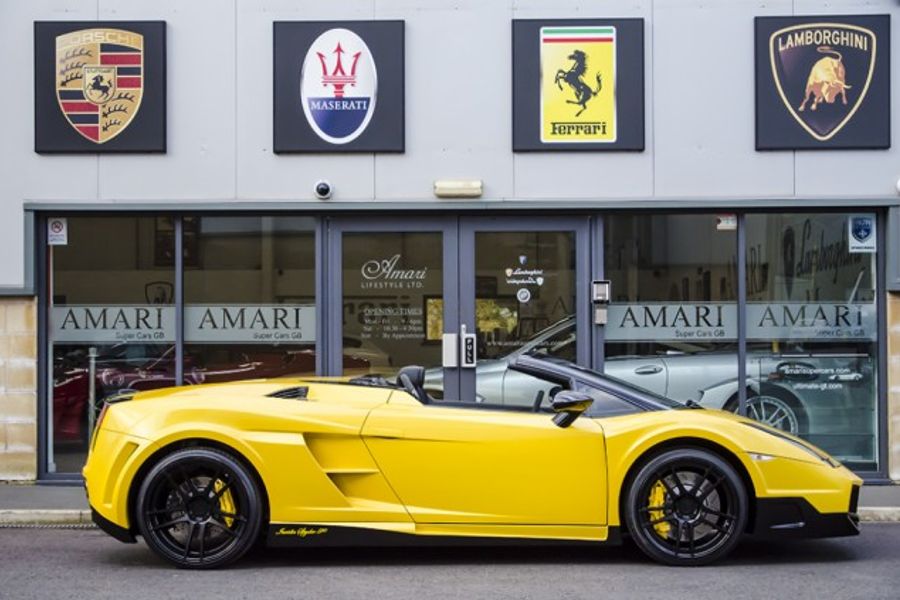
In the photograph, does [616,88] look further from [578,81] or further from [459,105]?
[459,105]

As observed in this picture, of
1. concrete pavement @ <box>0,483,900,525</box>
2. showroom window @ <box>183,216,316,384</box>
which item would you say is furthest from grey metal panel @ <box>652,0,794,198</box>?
showroom window @ <box>183,216,316,384</box>

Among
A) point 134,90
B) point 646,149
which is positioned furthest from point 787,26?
point 134,90

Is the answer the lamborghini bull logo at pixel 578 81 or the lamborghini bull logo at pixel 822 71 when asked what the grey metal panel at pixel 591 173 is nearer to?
the lamborghini bull logo at pixel 578 81

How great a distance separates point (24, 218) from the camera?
405 inches

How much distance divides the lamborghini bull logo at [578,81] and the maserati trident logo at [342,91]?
1.68 metres

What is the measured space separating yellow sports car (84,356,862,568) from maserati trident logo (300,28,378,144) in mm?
4251

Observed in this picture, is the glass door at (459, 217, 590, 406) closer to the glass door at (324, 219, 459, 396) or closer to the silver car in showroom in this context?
the silver car in showroom

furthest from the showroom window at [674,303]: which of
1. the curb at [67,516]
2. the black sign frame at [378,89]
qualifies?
the black sign frame at [378,89]

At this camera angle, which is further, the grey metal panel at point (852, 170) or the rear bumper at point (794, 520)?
the grey metal panel at point (852, 170)

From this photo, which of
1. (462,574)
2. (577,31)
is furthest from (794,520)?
(577,31)

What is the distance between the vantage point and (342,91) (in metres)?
10.3

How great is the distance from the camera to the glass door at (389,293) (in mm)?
10406

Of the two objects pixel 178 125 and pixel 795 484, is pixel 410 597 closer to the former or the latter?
pixel 795 484

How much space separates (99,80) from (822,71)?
6504mm
